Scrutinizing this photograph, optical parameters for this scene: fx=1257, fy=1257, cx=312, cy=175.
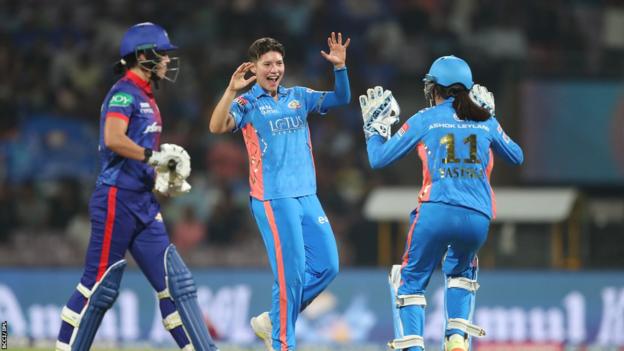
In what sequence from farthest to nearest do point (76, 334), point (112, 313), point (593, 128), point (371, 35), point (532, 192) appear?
point (371, 35), point (593, 128), point (532, 192), point (112, 313), point (76, 334)

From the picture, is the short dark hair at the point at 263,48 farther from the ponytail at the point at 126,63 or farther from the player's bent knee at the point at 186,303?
the player's bent knee at the point at 186,303

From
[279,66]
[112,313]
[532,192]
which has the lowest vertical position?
[112,313]

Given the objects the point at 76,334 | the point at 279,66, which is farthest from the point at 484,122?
the point at 76,334

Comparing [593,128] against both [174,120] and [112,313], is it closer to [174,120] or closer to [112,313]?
[174,120]

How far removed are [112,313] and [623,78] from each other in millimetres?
6787

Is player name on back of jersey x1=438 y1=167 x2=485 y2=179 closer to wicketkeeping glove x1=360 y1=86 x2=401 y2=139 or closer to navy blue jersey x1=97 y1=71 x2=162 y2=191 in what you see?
wicketkeeping glove x1=360 y1=86 x2=401 y2=139

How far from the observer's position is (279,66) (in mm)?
7926

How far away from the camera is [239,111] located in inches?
308

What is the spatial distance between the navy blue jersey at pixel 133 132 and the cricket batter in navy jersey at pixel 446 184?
4.23 feet

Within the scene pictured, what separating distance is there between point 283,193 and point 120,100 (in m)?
1.21

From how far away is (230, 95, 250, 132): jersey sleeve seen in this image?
7793mm

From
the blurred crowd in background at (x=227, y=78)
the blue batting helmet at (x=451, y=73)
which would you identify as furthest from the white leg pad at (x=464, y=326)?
the blurred crowd in background at (x=227, y=78)

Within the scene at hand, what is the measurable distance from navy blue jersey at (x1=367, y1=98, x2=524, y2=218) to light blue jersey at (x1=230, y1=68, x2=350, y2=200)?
663 mm

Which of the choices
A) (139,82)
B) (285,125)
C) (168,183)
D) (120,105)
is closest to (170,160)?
(168,183)
